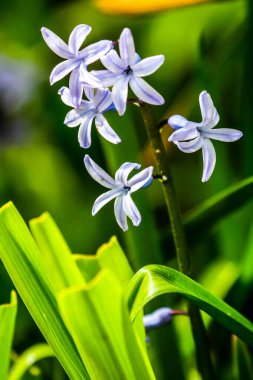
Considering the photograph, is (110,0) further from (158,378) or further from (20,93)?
(20,93)

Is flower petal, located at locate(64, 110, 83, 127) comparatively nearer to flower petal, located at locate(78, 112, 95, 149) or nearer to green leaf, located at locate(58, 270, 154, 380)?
flower petal, located at locate(78, 112, 95, 149)

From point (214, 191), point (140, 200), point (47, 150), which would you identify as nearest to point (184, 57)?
point (47, 150)

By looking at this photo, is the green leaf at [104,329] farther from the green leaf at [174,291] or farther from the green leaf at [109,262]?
the green leaf at [109,262]

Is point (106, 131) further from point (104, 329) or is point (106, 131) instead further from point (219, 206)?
point (219, 206)

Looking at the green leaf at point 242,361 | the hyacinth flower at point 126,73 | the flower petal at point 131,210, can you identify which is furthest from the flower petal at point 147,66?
the green leaf at point 242,361

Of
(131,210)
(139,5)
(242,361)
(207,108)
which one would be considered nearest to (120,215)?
(131,210)
